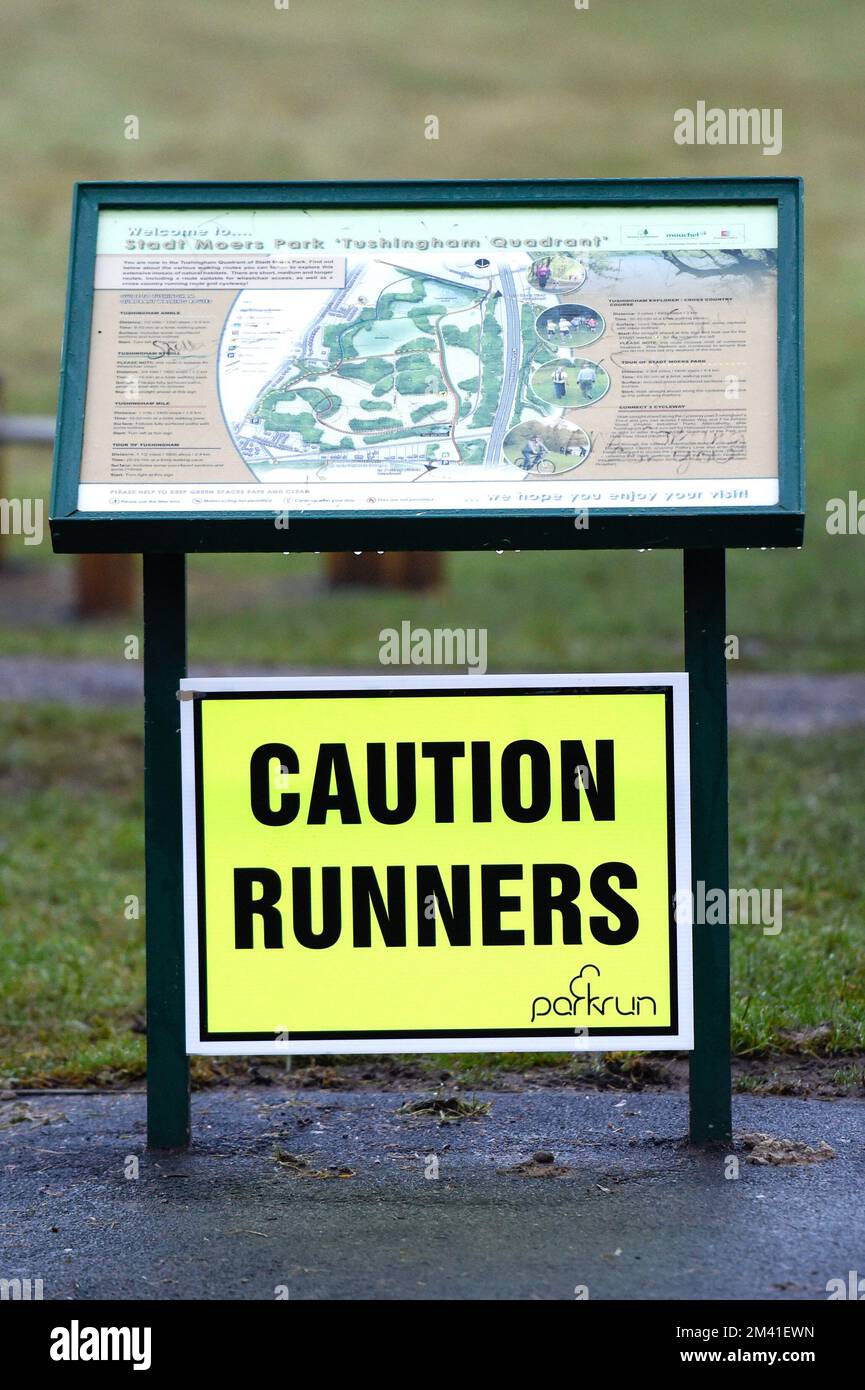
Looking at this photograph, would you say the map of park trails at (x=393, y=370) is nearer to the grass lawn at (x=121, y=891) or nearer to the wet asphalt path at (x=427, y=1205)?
the wet asphalt path at (x=427, y=1205)

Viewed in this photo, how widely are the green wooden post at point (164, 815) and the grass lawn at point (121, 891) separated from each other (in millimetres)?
912

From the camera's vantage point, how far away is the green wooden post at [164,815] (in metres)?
3.65

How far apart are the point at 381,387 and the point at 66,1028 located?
223cm

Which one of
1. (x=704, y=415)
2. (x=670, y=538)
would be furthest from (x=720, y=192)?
(x=670, y=538)

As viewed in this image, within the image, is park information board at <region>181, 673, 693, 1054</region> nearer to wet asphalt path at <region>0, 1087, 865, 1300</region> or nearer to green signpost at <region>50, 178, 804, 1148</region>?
green signpost at <region>50, 178, 804, 1148</region>

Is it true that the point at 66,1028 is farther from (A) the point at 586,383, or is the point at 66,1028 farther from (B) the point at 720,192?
(B) the point at 720,192

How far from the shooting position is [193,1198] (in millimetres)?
3551

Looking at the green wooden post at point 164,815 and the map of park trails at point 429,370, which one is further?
the green wooden post at point 164,815

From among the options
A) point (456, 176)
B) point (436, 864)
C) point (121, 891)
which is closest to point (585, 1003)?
point (436, 864)

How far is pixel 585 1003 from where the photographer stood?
144 inches
